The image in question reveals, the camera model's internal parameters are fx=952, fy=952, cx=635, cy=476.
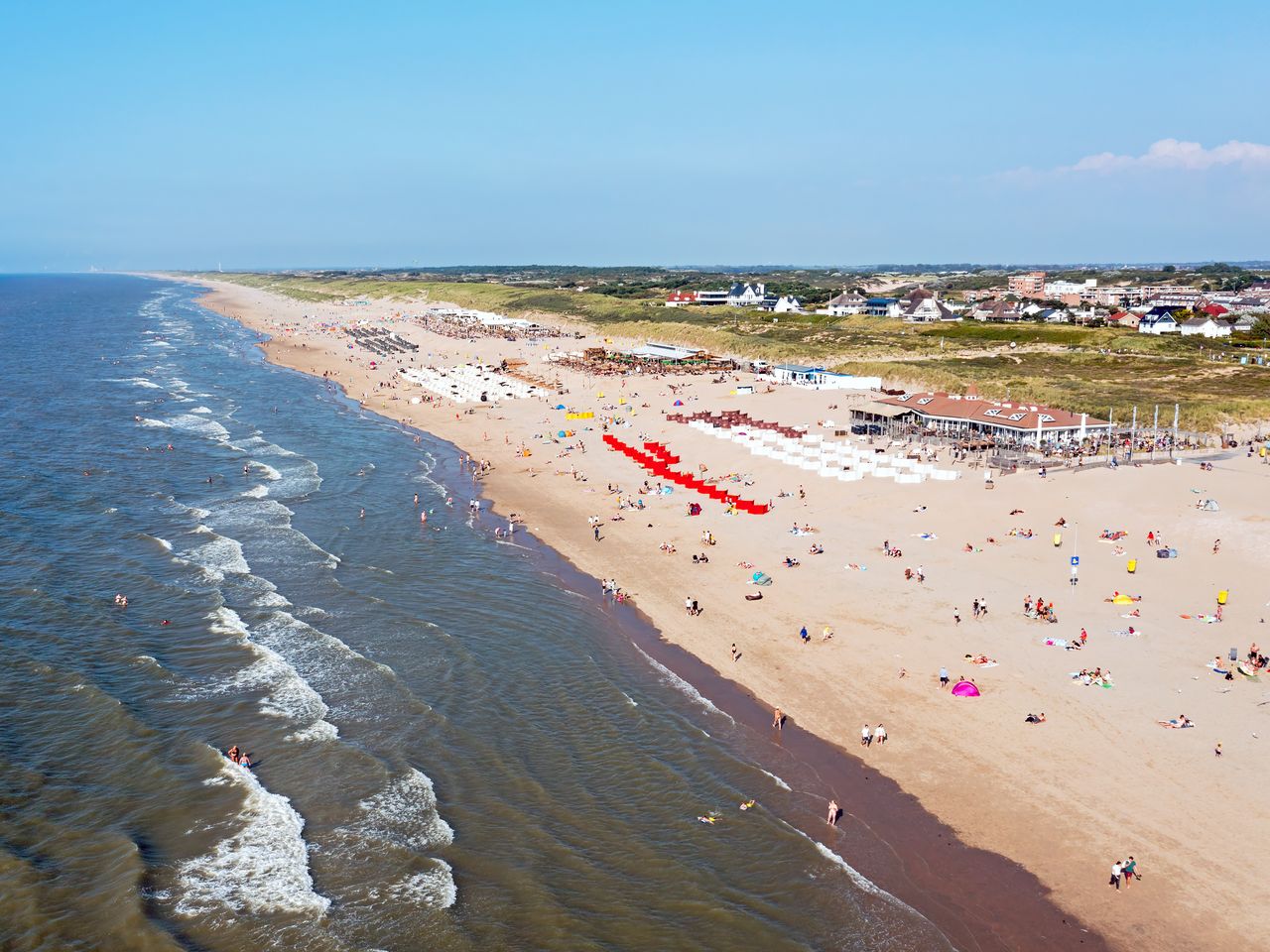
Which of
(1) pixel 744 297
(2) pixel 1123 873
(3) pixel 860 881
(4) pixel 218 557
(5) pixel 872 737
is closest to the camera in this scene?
(2) pixel 1123 873

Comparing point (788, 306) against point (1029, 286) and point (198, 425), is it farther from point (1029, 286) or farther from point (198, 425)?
point (198, 425)

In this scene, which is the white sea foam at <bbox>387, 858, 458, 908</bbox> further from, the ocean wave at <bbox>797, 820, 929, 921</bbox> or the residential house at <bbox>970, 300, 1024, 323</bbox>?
the residential house at <bbox>970, 300, 1024, 323</bbox>

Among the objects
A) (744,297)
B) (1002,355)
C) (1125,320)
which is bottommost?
(1002,355)

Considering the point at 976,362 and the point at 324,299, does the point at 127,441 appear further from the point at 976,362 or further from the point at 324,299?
the point at 324,299

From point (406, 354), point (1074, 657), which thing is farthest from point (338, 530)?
point (406, 354)

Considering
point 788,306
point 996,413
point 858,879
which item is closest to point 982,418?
point 996,413

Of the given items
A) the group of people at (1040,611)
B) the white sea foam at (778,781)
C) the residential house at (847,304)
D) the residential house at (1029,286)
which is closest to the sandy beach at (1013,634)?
the group of people at (1040,611)

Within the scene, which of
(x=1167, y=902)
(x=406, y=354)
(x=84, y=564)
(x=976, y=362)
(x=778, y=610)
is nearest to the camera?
(x=1167, y=902)
